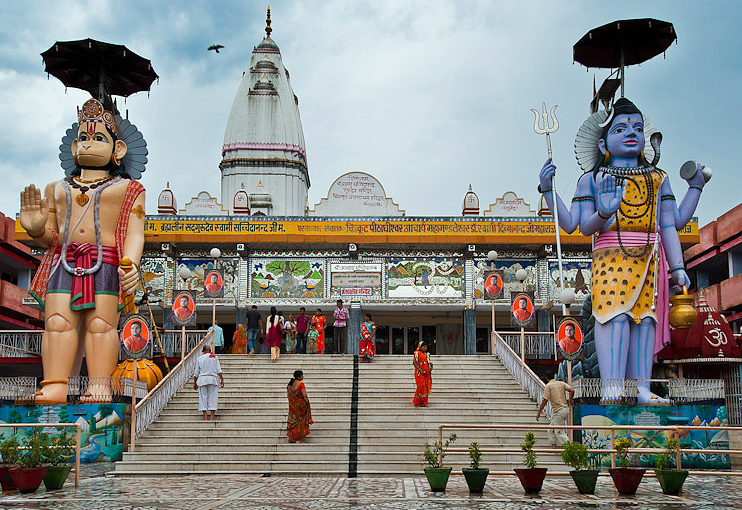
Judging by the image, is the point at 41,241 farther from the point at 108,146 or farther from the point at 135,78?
the point at 135,78

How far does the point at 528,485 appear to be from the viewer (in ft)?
34.4

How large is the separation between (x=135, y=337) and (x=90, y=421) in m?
2.04

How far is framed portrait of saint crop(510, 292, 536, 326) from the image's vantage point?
20266 mm

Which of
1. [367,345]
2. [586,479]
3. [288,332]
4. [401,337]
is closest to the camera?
[586,479]

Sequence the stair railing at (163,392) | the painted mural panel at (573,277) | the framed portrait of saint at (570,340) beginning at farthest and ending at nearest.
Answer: the painted mural panel at (573,277), the framed portrait of saint at (570,340), the stair railing at (163,392)

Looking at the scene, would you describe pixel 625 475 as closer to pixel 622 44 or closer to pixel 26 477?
pixel 26 477

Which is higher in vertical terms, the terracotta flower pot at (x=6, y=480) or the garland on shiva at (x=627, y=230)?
the garland on shiva at (x=627, y=230)

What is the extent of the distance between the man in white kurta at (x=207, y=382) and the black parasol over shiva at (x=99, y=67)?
6.00 metres

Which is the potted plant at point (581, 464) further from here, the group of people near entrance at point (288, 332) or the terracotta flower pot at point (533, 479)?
the group of people near entrance at point (288, 332)

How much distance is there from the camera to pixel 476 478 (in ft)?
34.8

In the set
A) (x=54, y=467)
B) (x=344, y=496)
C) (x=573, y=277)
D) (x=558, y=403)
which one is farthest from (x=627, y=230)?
(x=54, y=467)

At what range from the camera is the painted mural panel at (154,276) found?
2542 cm

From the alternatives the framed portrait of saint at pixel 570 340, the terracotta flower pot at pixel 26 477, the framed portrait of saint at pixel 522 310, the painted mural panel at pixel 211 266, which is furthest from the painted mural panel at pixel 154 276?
the terracotta flower pot at pixel 26 477

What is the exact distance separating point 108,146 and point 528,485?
1058cm
